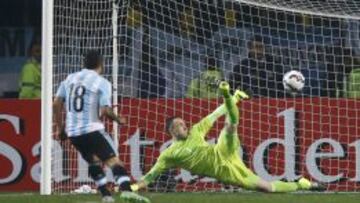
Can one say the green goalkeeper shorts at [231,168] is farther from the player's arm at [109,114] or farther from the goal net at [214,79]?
the goal net at [214,79]

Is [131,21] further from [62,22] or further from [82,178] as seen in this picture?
[82,178]

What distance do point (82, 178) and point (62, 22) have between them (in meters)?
2.11

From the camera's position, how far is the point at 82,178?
17.2 m

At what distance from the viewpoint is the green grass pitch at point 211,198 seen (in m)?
14.4

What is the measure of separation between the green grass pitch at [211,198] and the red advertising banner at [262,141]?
0.96m

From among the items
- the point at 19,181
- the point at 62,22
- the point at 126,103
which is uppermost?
the point at 62,22

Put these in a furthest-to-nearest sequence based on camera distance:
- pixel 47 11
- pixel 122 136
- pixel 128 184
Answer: pixel 122 136, pixel 47 11, pixel 128 184

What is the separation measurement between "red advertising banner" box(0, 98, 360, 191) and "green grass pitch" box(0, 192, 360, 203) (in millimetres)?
957

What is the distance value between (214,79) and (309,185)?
8.01 feet

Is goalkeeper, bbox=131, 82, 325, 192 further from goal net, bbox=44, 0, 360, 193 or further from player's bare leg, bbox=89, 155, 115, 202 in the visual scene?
goal net, bbox=44, 0, 360, 193

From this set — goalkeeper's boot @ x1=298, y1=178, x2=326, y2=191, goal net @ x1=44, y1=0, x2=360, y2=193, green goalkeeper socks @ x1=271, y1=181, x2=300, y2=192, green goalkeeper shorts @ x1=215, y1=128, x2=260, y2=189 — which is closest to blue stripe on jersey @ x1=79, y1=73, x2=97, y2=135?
green goalkeeper shorts @ x1=215, y1=128, x2=260, y2=189

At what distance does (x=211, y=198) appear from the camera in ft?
48.7

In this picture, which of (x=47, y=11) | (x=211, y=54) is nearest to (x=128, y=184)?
(x=47, y=11)

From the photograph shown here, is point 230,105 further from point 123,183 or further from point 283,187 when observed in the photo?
point 123,183
